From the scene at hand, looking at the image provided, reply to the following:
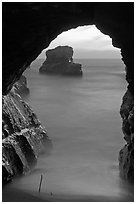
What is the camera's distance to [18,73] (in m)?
20.1

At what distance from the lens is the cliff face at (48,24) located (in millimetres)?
15320

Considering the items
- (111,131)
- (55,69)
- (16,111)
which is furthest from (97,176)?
(55,69)

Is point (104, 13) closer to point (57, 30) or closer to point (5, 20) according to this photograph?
point (57, 30)

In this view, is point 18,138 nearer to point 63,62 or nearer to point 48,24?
point 48,24

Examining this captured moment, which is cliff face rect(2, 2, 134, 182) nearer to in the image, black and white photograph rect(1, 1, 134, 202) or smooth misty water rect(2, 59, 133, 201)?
black and white photograph rect(1, 1, 134, 202)

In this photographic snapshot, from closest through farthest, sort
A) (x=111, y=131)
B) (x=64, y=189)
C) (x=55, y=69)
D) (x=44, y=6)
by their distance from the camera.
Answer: (x=44, y=6) < (x=64, y=189) < (x=111, y=131) < (x=55, y=69)

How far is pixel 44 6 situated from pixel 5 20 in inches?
77.5

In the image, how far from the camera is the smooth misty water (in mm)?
22172

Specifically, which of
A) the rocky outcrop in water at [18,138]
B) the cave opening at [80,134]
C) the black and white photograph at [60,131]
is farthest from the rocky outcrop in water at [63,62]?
the rocky outcrop in water at [18,138]

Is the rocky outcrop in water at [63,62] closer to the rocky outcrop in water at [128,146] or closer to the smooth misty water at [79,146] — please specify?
the smooth misty water at [79,146]

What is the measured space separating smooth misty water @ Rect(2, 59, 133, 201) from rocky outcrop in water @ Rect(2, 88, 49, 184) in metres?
0.89

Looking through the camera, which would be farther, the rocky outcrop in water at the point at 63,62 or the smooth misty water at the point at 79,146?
the rocky outcrop in water at the point at 63,62

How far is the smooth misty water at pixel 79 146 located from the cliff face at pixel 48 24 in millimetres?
7540

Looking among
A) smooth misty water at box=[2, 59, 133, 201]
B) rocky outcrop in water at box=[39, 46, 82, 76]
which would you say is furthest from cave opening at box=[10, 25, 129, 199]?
rocky outcrop in water at box=[39, 46, 82, 76]
